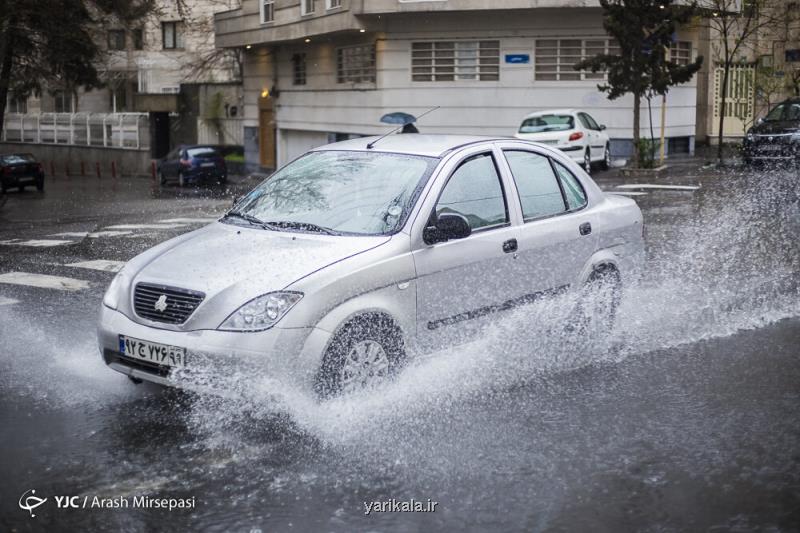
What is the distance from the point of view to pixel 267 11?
133ft

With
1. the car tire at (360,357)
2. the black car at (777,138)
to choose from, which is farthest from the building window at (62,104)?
the car tire at (360,357)

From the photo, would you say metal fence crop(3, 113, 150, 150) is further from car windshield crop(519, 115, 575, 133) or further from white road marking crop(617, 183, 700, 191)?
white road marking crop(617, 183, 700, 191)

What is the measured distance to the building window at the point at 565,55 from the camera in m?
30.9

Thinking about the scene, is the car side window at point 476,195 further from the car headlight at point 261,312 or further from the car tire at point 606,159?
the car tire at point 606,159

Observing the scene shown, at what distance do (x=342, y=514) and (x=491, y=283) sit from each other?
2.51 meters

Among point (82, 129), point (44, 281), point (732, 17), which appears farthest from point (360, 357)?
point (82, 129)

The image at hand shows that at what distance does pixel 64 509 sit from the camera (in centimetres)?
464

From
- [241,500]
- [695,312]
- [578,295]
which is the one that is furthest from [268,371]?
[695,312]

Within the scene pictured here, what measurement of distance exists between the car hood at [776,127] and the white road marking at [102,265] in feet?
55.2

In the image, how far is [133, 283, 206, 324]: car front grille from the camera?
223 inches

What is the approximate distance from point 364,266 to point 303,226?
2.60 feet

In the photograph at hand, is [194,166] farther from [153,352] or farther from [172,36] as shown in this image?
[153,352]

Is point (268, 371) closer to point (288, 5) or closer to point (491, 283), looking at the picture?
point (491, 283)

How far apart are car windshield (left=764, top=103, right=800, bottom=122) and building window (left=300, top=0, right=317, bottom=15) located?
18022 mm
